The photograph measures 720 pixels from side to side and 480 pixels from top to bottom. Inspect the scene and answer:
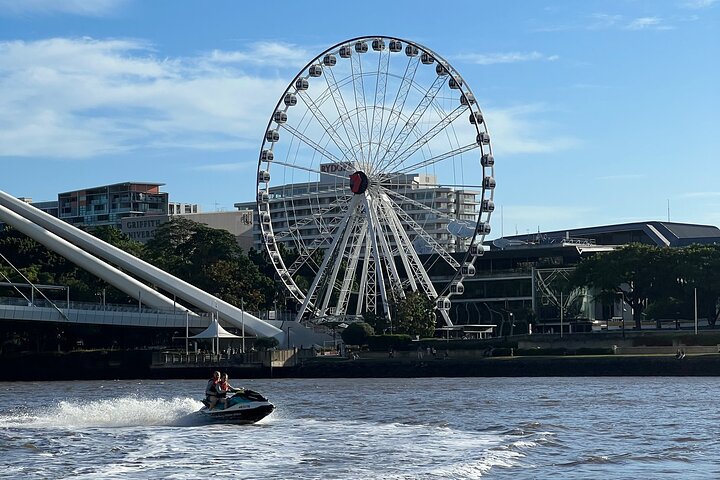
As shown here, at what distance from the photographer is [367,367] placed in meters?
100

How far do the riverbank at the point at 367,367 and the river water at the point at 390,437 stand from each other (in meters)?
20.4

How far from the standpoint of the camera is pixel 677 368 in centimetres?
9069

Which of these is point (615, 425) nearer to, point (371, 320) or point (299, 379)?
point (299, 379)

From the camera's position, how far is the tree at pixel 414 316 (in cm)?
11025

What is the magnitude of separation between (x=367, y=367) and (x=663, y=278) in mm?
33461

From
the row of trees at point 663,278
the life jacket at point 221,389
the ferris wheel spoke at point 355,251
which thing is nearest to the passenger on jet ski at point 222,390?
the life jacket at point 221,389

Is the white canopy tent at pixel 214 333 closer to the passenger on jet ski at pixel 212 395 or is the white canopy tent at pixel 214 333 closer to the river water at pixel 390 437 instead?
the river water at pixel 390 437

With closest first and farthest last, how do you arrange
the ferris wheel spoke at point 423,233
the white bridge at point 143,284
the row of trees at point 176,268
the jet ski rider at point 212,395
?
1. the jet ski rider at point 212,395
2. the ferris wheel spoke at point 423,233
3. the white bridge at point 143,284
4. the row of trees at point 176,268

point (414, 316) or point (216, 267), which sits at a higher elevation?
point (216, 267)

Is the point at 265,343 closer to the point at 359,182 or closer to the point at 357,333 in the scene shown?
the point at 357,333

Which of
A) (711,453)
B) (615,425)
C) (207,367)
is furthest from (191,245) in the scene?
(711,453)

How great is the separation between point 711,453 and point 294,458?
11733 millimetres

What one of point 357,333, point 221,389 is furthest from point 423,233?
point 221,389

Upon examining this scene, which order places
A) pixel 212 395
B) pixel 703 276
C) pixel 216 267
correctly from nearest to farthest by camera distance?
1. pixel 212 395
2. pixel 703 276
3. pixel 216 267
